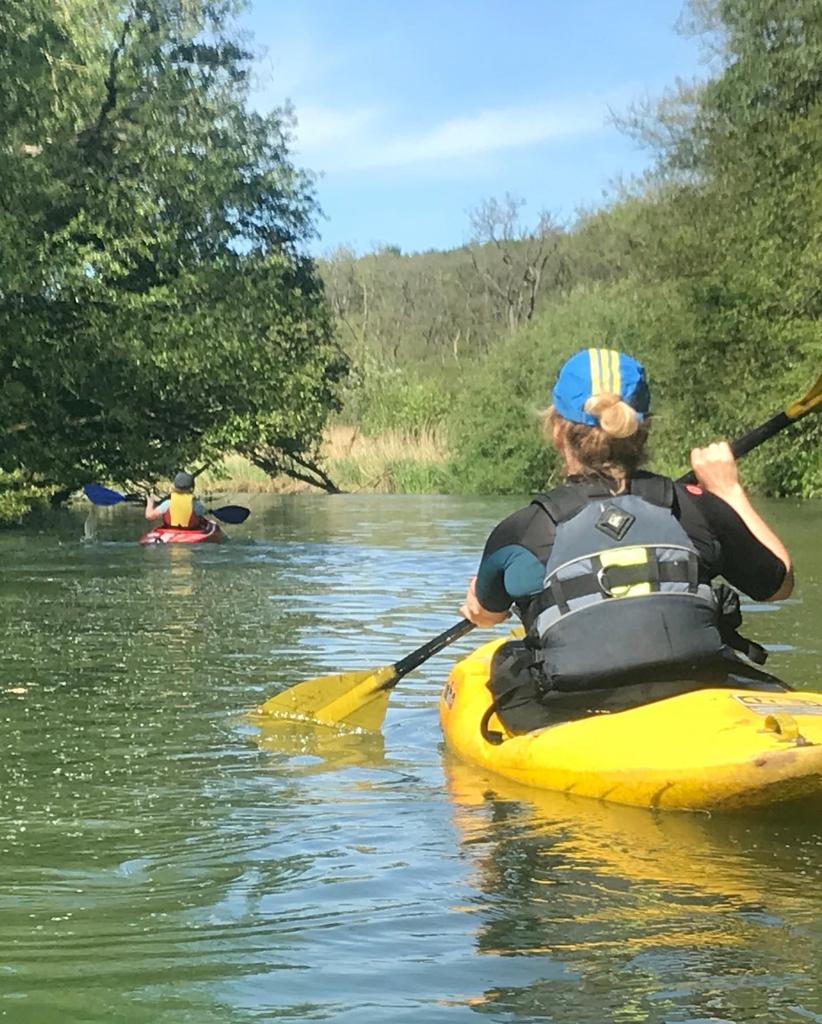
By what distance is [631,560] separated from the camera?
4.14 metres

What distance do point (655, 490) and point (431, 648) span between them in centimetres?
179

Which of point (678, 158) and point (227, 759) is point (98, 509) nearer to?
point (678, 158)

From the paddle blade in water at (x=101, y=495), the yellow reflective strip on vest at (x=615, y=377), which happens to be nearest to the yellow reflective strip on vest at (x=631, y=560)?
the yellow reflective strip on vest at (x=615, y=377)

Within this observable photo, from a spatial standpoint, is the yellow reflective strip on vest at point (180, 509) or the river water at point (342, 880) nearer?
the river water at point (342, 880)

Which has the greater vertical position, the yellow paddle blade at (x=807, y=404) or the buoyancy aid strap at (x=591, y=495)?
the yellow paddle blade at (x=807, y=404)

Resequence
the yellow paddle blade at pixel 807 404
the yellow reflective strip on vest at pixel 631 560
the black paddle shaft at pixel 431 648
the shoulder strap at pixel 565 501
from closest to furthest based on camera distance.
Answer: the yellow reflective strip on vest at pixel 631 560
the shoulder strap at pixel 565 501
the black paddle shaft at pixel 431 648
the yellow paddle blade at pixel 807 404

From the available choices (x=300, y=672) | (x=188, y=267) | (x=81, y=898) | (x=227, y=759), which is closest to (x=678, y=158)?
(x=188, y=267)

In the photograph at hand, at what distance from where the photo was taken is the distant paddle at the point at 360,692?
18.9ft

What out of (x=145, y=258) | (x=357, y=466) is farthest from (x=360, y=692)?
(x=357, y=466)

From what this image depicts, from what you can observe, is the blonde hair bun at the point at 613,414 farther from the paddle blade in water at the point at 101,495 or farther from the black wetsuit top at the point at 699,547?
the paddle blade in water at the point at 101,495

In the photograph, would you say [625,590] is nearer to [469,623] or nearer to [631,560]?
[631,560]

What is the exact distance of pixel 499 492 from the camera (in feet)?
123

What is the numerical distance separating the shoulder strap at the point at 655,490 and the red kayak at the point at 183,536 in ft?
38.5

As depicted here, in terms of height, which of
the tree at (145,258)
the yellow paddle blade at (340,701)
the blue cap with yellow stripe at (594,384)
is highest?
the tree at (145,258)
